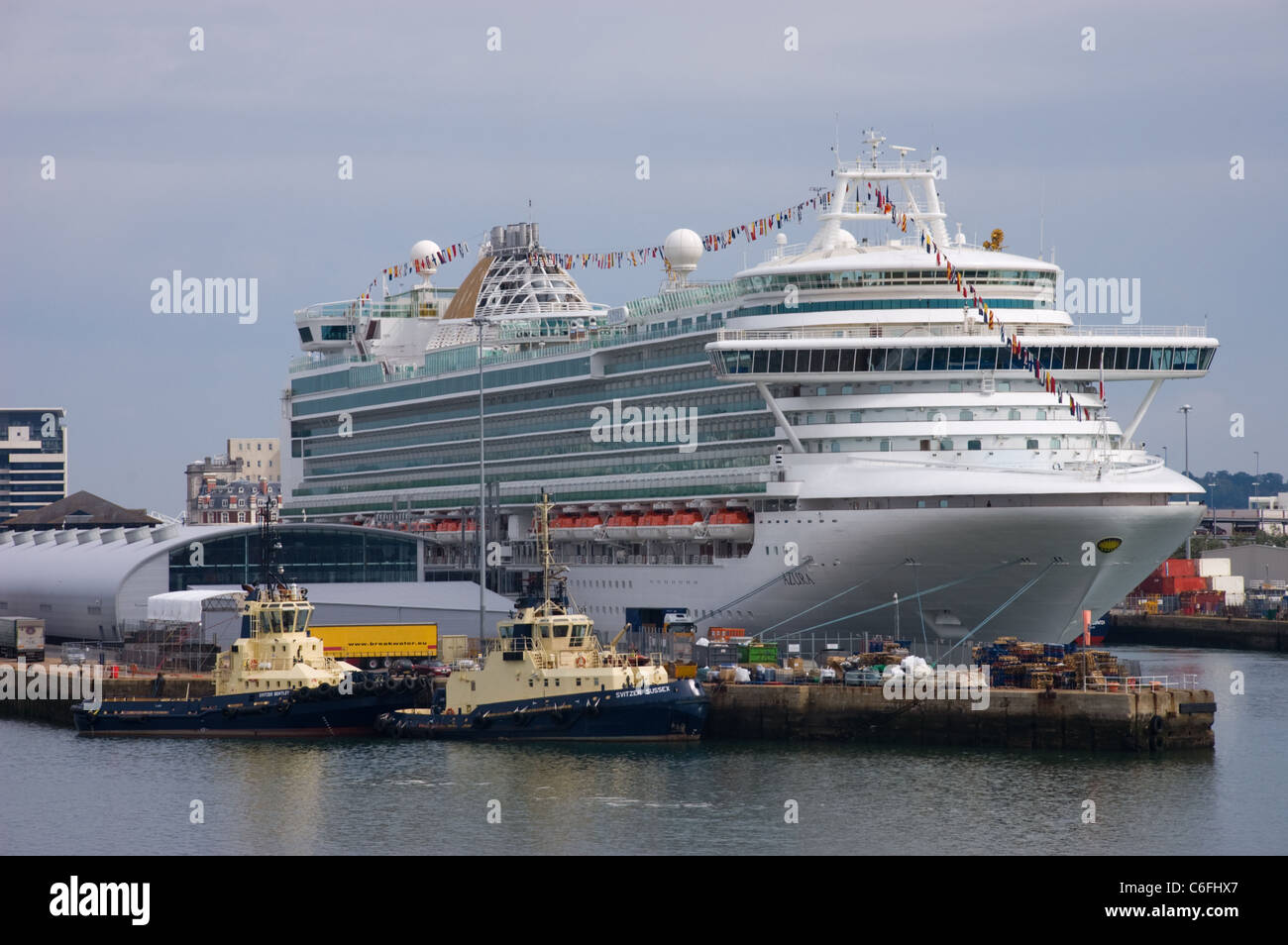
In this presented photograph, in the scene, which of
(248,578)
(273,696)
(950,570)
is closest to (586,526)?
(248,578)

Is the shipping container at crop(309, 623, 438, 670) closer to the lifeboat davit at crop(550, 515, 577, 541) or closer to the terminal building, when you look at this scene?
the terminal building

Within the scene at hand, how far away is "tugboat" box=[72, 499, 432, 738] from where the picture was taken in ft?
208

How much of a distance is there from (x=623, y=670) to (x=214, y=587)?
26.3 metres

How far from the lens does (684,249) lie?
279ft

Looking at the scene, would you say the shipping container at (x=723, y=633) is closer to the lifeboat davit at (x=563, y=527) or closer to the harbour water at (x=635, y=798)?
the harbour water at (x=635, y=798)

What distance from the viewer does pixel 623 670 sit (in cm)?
5991

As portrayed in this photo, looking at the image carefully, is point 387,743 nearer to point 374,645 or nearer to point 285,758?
point 285,758

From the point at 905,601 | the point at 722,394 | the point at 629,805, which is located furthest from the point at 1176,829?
the point at 722,394

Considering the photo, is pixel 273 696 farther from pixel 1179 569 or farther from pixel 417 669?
pixel 1179 569

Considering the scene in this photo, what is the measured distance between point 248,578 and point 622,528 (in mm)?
15744

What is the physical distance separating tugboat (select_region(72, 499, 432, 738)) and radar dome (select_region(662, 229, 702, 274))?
84.3ft

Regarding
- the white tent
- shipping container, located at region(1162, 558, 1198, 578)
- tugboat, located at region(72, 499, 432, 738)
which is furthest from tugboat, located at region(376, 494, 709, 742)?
shipping container, located at region(1162, 558, 1198, 578)

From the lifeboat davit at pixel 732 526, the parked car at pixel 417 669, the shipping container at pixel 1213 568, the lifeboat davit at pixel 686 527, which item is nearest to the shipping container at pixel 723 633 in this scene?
the lifeboat davit at pixel 732 526

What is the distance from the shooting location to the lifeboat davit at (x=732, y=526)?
231 feet
